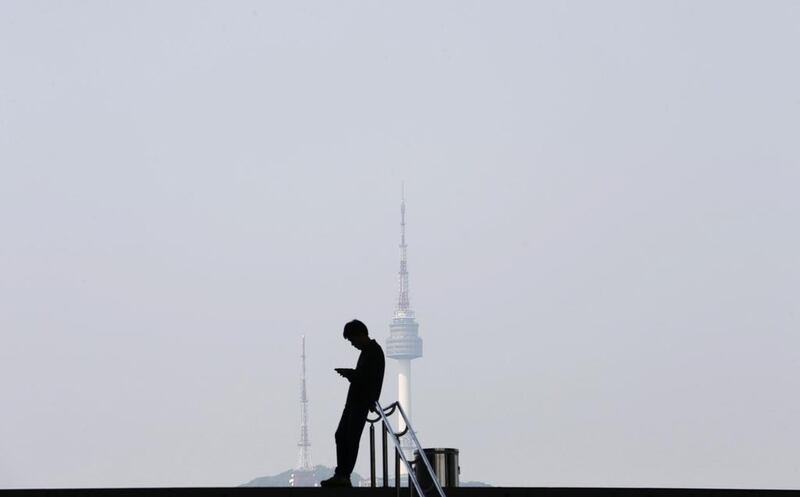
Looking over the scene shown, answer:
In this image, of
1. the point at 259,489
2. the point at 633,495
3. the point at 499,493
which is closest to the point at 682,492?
the point at 633,495

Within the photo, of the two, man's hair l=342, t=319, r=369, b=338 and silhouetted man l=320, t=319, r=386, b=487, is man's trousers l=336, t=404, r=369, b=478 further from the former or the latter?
man's hair l=342, t=319, r=369, b=338

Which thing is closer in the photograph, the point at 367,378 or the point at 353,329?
the point at 353,329

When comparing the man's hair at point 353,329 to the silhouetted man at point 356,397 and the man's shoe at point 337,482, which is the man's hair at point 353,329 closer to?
the silhouetted man at point 356,397

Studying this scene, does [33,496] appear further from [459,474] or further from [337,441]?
[459,474]

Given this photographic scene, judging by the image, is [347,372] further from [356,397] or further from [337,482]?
[337,482]

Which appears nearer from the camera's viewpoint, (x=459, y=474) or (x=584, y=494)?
(x=584, y=494)

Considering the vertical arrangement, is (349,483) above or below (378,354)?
below

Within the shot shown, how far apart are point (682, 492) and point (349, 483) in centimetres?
338

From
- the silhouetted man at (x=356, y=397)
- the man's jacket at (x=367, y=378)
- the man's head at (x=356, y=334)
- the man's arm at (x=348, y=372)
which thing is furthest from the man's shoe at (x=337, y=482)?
the man's head at (x=356, y=334)

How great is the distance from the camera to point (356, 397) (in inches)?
624

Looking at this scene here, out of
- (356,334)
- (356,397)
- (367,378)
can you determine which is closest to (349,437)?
(356,397)

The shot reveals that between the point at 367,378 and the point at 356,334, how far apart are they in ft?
1.77

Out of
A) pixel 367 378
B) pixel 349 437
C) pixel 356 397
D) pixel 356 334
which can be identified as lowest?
pixel 349 437

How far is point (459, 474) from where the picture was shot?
17.1m
